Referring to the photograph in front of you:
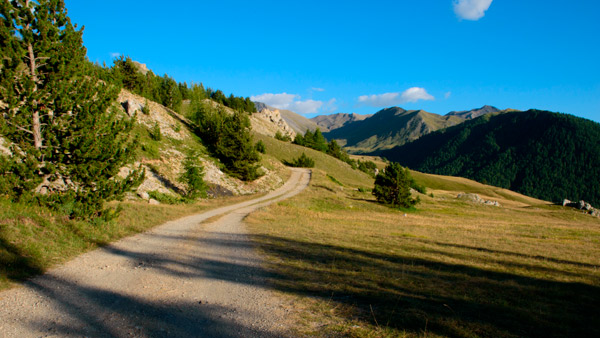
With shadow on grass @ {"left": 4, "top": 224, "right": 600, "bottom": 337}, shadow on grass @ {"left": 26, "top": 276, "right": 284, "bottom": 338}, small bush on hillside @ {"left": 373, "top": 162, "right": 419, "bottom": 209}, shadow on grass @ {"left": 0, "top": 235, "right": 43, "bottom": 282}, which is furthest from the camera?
small bush on hillside @ {"left": 373, "top": 162, "right": 419, "bottom": 209}

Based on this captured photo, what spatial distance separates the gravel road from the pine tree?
411 cm

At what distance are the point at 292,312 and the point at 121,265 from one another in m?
6.58

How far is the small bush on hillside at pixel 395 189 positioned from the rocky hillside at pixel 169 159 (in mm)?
17809

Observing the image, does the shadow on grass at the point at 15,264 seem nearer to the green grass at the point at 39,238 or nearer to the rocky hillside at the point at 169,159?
the green grass at the point at 39,238

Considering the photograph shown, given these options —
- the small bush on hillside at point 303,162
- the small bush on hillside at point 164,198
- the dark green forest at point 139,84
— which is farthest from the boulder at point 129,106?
the small bush on hillside at point 303,162

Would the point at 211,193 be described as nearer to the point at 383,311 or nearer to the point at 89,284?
the point at 89,284

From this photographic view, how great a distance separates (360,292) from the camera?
304 inches

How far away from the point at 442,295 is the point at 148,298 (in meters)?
7.20

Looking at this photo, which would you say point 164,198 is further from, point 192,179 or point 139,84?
point 139,84

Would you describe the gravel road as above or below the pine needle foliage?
below

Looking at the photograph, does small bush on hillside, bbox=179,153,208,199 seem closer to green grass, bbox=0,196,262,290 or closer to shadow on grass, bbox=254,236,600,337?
green grass, bbox=0,196,262,290

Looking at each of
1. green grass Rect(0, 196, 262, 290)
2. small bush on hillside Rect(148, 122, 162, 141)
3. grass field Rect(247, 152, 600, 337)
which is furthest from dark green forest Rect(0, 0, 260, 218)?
small bush on hillside Rect(148, 122, 162, 141)

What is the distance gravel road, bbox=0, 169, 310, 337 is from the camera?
18.3 ft

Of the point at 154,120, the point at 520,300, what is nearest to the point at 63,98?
the point at 520,300
